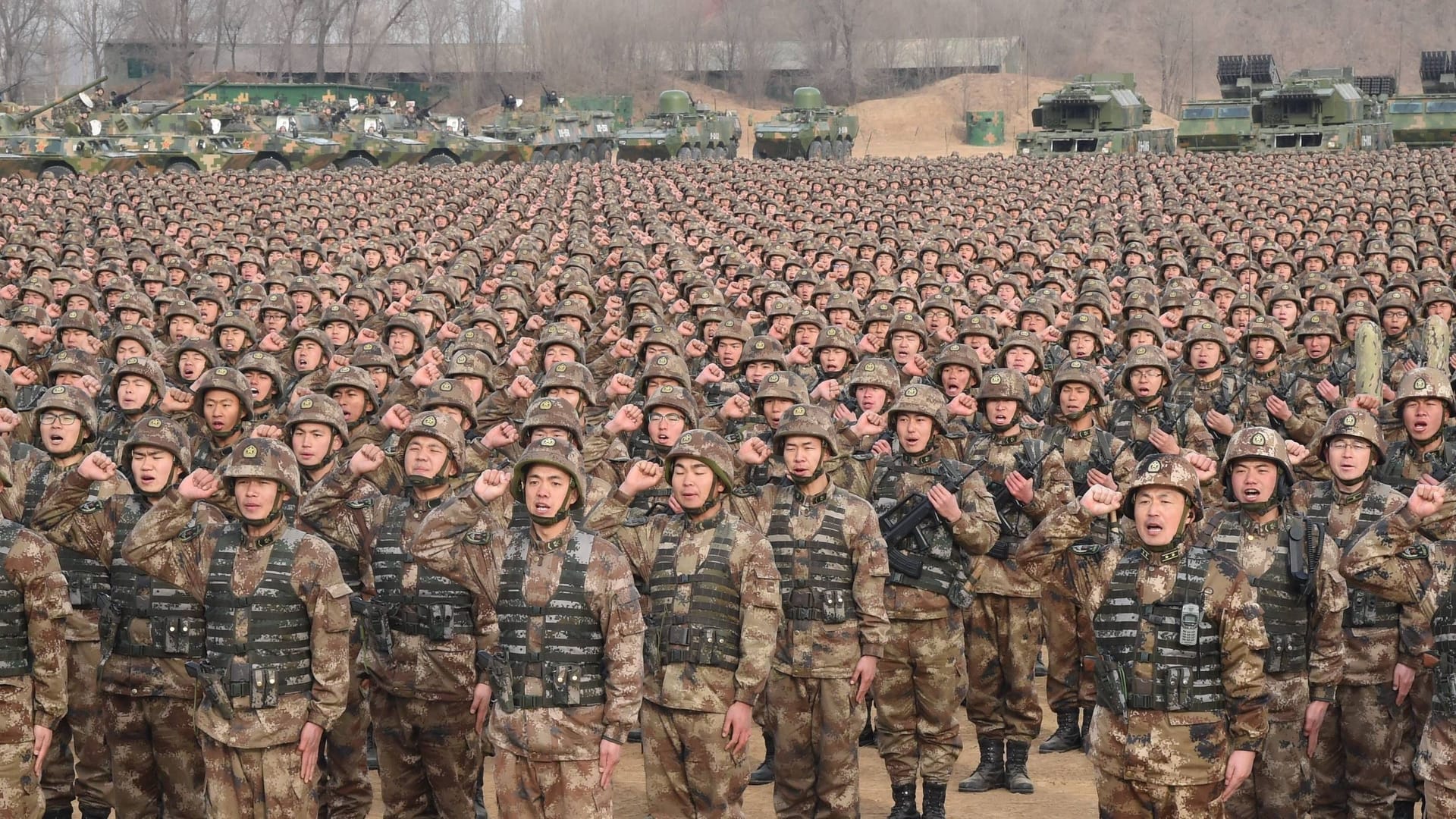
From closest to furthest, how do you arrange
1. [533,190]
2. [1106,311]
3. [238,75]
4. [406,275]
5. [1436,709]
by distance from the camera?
[1436,709]
[1106,311]
[406,275]
[533,190]
[238,75]

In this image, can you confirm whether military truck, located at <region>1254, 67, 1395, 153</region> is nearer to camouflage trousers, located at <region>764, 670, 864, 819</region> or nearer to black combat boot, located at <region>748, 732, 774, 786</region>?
black combat boot, located at <region>748, 732, 774, 786</region>

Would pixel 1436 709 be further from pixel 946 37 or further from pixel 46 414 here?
pixel 946 37

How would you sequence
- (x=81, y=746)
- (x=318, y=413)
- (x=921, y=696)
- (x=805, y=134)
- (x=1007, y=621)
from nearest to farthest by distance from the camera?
(x=81, y=746), (x=921, y=696), (x=318, y=413), (x=1007, y=621), (x=805, y=134)

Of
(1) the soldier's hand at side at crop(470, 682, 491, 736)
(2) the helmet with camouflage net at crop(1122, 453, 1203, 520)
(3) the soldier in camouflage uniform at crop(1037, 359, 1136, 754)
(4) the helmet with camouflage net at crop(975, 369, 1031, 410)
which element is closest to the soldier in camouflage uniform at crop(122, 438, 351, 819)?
(1) the soldier's hand at side at crop(470, 682, 491, 736)

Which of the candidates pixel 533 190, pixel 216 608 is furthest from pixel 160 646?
pixel 533 190

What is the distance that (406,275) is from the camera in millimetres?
16688

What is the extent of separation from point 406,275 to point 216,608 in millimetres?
11092

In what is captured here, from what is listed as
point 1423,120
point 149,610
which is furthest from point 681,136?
point 149,610

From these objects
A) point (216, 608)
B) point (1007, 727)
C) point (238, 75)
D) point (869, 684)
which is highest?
point (238, 75)

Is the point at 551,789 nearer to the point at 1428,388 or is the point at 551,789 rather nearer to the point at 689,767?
the point at 689,767

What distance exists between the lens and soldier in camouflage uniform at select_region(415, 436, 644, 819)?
556cm

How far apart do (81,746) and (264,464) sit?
1.99m

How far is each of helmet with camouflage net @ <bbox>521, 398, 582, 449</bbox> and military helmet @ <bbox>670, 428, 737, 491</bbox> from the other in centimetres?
103

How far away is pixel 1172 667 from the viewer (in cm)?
560
